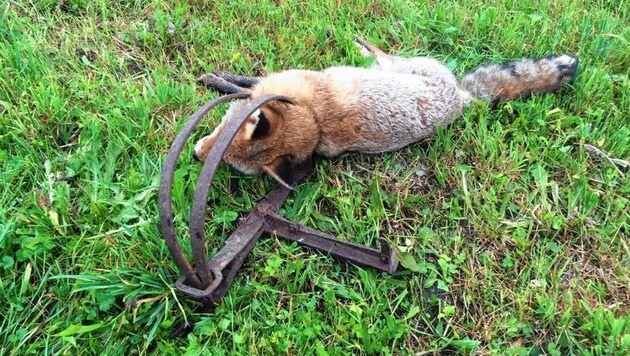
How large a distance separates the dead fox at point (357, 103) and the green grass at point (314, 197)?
0.15 meters

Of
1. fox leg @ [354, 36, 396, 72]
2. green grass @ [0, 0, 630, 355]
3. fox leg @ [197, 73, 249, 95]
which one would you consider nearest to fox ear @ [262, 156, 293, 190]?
green grass @ [0, 0, 630, 355]

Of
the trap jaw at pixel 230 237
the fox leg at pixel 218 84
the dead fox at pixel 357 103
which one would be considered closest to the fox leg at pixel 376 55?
the dead fox at pixel 357 103

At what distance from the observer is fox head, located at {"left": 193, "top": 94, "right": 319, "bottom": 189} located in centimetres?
360

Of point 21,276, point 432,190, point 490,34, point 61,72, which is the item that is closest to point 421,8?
point 490,34

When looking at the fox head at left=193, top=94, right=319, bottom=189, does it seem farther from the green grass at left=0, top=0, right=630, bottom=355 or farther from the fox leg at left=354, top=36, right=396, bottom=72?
the fox leg at left=354, top=36, right=396, bottom=72

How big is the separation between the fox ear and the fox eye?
21cm

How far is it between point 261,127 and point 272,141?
0.16 metres

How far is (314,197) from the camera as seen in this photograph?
3633 millimetres

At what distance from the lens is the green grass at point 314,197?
2.96m

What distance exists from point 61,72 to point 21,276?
5.94 ft

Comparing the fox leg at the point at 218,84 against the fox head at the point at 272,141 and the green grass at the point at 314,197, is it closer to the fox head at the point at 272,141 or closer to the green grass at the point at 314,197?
the green grass at the point at 314,197

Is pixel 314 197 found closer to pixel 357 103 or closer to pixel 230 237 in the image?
pixel 230 237

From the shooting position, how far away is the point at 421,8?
16.5ft

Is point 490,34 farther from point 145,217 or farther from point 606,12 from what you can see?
point 145,217
